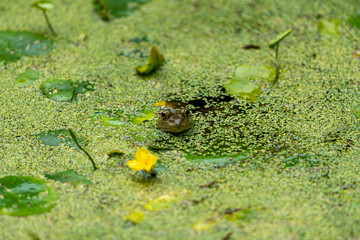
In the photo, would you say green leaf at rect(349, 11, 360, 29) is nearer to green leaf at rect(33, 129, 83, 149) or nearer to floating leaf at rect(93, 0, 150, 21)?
floating leaf at rect(93, 0, 150, 21)

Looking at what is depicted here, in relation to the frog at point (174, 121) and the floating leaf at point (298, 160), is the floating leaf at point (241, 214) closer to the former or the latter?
the floating leaf at point (298, 160)

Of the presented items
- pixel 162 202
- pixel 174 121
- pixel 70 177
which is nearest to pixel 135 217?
pixel 162 202

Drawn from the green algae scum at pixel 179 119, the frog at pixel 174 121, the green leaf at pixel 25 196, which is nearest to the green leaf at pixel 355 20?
the green algae scum at pixel 179 119

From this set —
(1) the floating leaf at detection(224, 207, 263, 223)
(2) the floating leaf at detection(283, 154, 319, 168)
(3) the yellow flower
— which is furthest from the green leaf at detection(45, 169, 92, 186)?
(2) the floating leaf at detection(283, 154, 319, 168)

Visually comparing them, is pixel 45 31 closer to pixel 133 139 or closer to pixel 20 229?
pixel 133 139

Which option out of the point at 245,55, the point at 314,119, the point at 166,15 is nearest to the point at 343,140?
the point at 314,119

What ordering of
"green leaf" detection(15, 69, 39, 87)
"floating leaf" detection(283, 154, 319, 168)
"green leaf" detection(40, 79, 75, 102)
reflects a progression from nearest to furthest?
1. "floating leaf" detection(283, 154, 319, 168)
2. "green leaf" detection(40, 79, 75, 102)
3. "green leaf" detection(15, 69, 39, 87)

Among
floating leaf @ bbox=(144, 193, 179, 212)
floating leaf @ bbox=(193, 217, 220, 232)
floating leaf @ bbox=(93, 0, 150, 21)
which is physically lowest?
floating leaf @ bbox=(93, 0, 150, 21)
